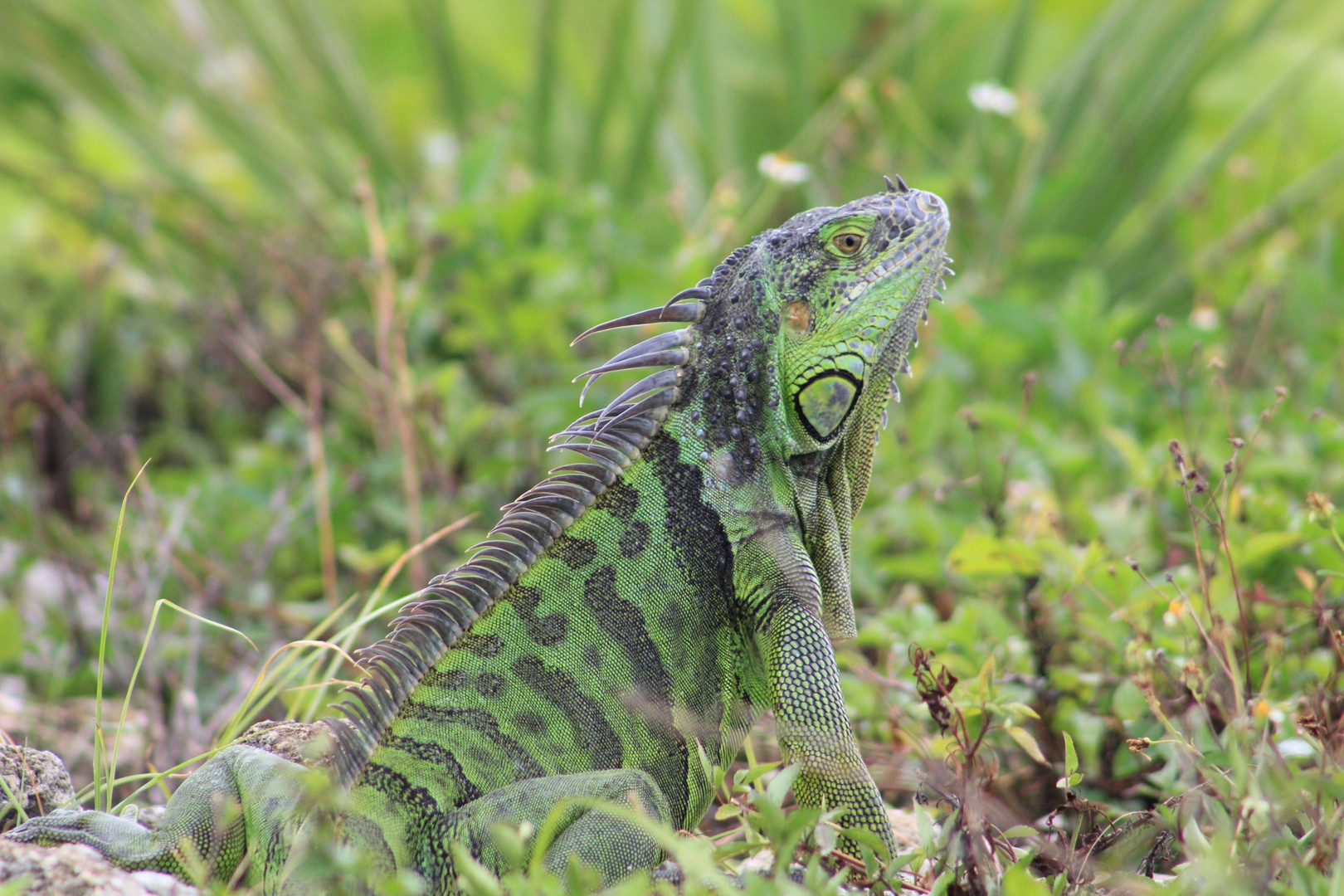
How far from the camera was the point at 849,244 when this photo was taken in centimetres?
298

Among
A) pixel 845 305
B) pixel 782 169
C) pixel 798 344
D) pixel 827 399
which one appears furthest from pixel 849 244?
pixel 782 169

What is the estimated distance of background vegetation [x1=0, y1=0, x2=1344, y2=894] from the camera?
3152 millimetres

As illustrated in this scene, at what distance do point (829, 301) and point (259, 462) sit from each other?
3511mm

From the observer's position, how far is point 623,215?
623 cm

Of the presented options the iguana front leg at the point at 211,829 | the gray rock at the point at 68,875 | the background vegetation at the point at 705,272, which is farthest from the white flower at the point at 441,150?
the gray rock at the point at 68,875

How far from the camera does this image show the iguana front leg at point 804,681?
2.59m

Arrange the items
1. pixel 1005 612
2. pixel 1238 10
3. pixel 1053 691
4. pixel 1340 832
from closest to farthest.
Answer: pixel 1340 832 < pixel 1053 691 < pixel 1005 612 < pixel 1238 10

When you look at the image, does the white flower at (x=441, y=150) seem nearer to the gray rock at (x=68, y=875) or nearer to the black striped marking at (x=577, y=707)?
the black striped marking at (x=577, y=707)

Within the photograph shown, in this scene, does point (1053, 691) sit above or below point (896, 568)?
below

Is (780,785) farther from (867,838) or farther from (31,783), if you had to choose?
(31,783)

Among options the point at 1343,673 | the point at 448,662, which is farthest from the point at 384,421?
the point at 1343,673

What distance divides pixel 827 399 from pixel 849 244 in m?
0.43

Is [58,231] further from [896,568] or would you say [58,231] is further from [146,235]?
[896,568]

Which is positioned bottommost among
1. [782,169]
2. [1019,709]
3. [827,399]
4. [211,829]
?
[211,829]
